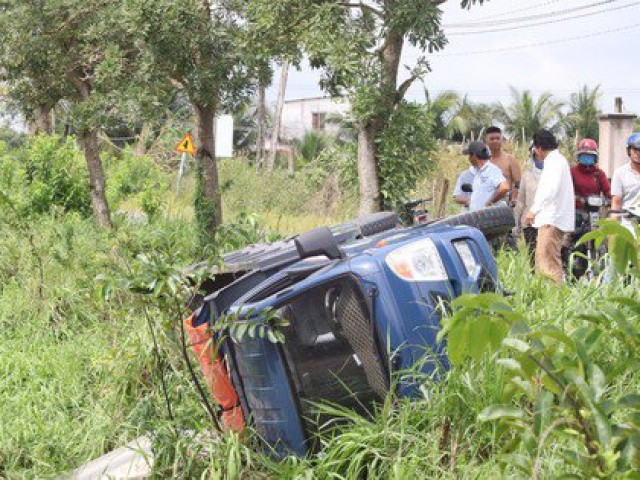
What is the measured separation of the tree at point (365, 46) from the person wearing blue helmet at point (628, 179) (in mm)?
2989

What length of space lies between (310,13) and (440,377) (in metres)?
7.81

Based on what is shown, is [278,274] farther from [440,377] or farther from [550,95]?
[550,95]

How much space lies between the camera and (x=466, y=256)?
21.3 feet

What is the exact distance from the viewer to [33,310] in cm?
1138

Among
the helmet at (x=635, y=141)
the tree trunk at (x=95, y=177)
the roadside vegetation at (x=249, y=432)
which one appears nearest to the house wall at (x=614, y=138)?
the helmet at (x=635, y=141)

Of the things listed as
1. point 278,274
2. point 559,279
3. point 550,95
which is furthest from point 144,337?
point 550,95

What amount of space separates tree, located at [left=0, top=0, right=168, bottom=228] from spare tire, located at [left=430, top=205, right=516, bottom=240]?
24.3 feet

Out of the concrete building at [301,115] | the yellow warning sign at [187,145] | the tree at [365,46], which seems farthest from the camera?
the concrete building at [301,115]

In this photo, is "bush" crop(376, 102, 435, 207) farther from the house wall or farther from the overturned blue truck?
the overturned blue truck

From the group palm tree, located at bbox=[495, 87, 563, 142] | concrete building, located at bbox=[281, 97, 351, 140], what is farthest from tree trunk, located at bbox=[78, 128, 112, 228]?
concrete building, located at bbox=[281, 97, 351, 140]

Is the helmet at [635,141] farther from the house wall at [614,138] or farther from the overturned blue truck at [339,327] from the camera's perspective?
the house wall at [614,138]

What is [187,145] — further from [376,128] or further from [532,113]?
[532,113]

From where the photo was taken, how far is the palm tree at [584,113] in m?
53.2

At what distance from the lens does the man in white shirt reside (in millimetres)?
9672
